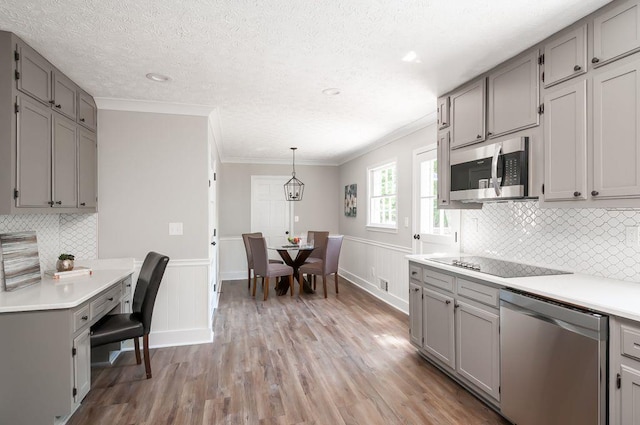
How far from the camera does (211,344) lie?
3.46m

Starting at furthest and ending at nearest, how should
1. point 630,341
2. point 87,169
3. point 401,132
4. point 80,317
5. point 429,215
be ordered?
point 401,132, point 429,215, point 87,169, point 80,317, point 630,341

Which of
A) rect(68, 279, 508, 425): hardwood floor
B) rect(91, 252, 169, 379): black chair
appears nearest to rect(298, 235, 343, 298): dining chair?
rect(68, 279, 508, 425): hardwood floor

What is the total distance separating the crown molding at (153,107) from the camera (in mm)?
3259

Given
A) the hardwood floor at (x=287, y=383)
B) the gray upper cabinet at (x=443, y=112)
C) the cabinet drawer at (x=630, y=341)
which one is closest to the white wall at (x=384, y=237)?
the gray upper cabinet at (x=443, y=112)

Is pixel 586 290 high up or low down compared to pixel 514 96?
down

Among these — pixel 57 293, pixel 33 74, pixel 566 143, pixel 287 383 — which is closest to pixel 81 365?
pixel 57 293

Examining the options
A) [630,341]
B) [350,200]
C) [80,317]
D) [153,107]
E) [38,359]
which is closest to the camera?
[630,341]

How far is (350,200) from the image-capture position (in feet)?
21.7

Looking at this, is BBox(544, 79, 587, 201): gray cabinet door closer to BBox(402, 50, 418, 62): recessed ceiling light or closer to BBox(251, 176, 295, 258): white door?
BBox(402, 50, 418, 62): recessed ceiling light

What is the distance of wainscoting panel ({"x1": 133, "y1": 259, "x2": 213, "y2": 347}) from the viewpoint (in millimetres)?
3418

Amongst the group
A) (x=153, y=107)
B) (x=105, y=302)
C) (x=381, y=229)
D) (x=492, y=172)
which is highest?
(x=153, y=107)

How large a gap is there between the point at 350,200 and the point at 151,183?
3962 millimetres

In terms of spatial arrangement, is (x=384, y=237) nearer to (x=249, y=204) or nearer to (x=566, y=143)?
(x=249, y=204)

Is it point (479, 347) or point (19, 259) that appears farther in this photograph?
point (19, 259)
